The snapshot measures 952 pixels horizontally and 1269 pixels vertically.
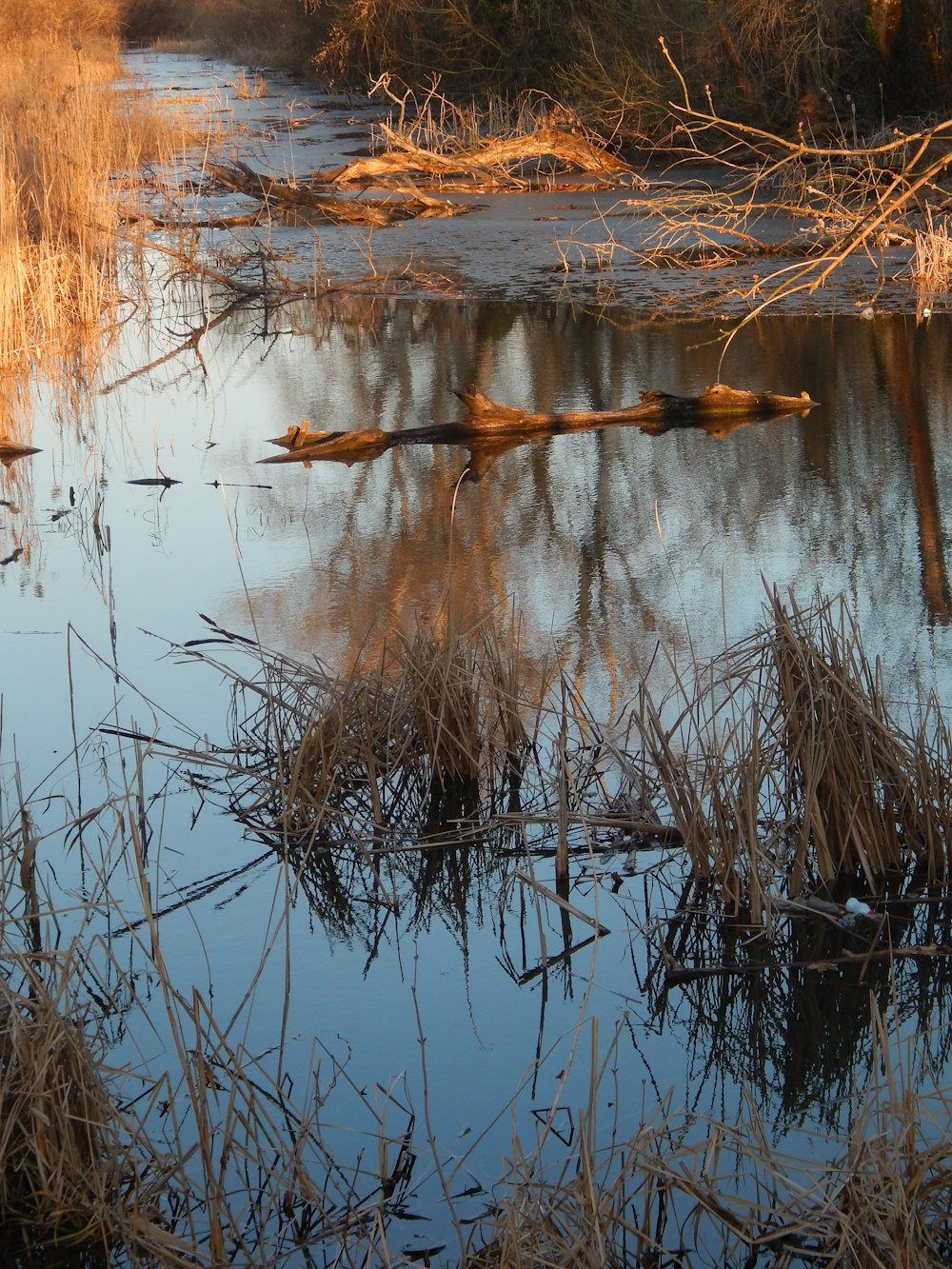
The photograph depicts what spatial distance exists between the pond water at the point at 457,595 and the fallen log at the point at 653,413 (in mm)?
95

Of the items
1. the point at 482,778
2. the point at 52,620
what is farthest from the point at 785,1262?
the point at 52,620

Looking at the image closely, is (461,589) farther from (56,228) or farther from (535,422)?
(56,228)

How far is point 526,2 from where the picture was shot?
16.7 metres

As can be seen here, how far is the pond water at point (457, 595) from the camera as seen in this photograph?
103 inches

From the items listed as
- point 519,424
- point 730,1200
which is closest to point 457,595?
point 519,424

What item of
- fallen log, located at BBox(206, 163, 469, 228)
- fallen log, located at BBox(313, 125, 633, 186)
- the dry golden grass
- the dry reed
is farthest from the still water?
fallen log, located at BBox(313, 125, 633, 186)

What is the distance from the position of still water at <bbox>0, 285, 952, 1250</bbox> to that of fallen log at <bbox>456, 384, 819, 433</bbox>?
0.33 feet

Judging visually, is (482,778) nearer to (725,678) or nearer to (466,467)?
(725,678)

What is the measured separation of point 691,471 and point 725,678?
3.05 meters

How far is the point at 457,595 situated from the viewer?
15.9ft

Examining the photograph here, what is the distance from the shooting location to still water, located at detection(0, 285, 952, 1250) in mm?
2641

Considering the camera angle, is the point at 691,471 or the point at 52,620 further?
the point at 691,471

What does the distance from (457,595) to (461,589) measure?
7cm

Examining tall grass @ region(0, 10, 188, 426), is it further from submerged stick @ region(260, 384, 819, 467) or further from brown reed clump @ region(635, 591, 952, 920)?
brown reed clump @ region(635, 591, 952, 920)
